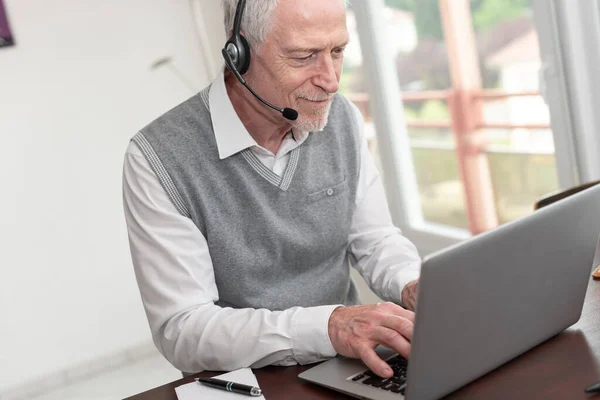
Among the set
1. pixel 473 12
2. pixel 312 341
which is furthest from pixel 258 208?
pixel 473 12

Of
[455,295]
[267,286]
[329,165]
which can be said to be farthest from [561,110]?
[455,295]

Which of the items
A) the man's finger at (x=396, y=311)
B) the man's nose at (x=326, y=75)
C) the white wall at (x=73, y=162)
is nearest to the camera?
the man's finger at (x=396, y=311)

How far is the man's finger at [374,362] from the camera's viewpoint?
1.02 meters

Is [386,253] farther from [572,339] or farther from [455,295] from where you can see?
[455,295]

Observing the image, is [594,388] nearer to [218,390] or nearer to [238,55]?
[218,390]

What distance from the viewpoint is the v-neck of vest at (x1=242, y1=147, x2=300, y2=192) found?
59.6 inches

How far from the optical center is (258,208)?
1498 millimetres

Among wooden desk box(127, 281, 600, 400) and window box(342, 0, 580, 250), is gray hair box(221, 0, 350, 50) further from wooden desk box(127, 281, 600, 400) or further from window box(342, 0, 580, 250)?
window box(342, 0, 580, 250)

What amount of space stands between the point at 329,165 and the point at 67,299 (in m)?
2.37

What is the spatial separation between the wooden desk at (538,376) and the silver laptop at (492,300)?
15 mm

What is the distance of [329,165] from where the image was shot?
1627mm

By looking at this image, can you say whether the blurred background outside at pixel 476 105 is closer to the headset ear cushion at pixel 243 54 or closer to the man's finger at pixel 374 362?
the headset ear cushion at pixel 243 54

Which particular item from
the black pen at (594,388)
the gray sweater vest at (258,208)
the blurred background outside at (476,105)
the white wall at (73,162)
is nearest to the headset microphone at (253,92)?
the gray sweater vest at (258,208)

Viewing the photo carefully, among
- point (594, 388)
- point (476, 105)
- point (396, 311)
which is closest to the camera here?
point (594, 388)
